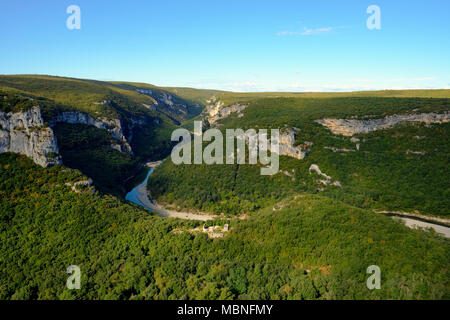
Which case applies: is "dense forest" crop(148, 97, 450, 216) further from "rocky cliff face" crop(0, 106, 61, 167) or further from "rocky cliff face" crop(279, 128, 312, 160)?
"rocky cliff face" crop(0, 106, 61, 167)

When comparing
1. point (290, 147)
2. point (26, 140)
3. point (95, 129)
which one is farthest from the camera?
point (95, 129)

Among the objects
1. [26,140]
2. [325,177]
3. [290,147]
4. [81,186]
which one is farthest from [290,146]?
[26,140]

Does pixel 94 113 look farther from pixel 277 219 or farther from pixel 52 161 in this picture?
pixel 277 219

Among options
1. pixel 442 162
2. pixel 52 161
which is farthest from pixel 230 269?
pixel 442 162

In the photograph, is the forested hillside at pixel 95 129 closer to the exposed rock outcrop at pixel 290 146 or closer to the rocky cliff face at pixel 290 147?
the exposed rock outcrop at pixel 290 146

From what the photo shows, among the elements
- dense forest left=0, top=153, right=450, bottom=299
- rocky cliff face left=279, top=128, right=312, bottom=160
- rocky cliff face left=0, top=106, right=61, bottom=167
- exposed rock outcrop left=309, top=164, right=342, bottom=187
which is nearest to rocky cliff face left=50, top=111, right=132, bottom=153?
rocky cliff face left=0, top=106, right=61, bottom=167

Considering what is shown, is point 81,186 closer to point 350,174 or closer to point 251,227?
point 251,227

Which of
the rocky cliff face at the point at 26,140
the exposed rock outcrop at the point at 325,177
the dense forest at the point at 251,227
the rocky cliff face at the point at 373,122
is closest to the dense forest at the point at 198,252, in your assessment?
the dense forest at the point at 251,227
